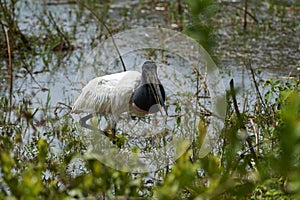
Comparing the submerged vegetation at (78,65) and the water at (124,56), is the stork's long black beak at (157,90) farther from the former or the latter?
the water at (124,56)

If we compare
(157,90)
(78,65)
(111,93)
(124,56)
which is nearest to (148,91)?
(157,90)

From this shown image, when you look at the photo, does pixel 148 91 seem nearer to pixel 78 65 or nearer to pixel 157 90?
pixel 157 90

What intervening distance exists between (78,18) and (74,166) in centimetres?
341

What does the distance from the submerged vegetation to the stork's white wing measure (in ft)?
0.55

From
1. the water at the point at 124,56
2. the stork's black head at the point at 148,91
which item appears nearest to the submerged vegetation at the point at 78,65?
the water at the point at 124,56

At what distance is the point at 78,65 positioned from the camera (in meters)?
5.38

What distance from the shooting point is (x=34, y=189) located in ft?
4.74

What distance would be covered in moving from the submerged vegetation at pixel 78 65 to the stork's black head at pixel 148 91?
0.51 feet

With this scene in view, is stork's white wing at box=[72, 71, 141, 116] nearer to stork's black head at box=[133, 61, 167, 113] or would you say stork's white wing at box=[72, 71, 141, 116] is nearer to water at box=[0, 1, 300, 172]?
stork's black head at box=[133, 61, 167, 113]

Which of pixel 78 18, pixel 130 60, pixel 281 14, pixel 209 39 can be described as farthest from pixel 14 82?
pixel 209 39

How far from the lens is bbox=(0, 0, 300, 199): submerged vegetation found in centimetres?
183

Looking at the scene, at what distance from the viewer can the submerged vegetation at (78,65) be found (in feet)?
6.01

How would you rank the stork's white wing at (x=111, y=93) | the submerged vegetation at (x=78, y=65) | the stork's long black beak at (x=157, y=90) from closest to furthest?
the submerged vegetation at (x=78, y=65)
the stork's long black beak at (x=157, y=90)
the stork's white wing at (x=111, y=93)

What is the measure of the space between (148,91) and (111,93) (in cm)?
19
